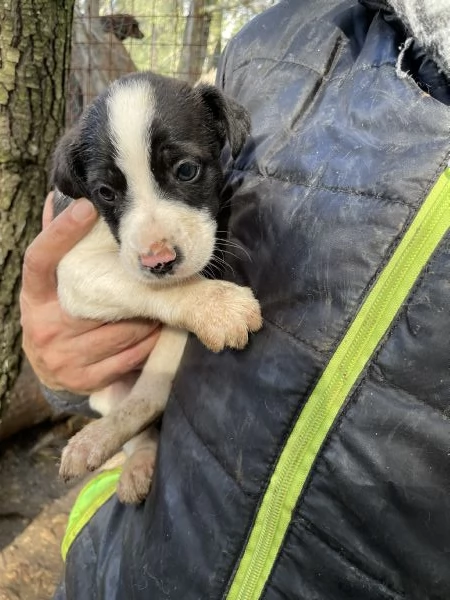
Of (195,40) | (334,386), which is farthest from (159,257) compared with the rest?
(195,40)

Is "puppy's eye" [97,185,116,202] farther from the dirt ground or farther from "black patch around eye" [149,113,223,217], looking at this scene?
the dirt ground

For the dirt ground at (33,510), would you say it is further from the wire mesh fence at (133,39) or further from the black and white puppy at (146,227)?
the wire mesh fence at (133,39)

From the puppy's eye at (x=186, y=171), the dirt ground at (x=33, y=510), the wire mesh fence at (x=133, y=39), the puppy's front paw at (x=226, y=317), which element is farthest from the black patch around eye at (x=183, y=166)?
the wire mesh fence at (x=133, y=39)

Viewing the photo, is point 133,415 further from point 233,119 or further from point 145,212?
point 233,119

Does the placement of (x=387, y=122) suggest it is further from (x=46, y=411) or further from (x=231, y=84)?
(x=46, y=411)

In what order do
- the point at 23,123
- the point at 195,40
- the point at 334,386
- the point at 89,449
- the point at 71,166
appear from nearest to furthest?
the point at 334,386, the point at 89,449, the point at 71,166, the point at 23,123, the point at 195,40

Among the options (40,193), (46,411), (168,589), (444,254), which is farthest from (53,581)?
(444,254)
